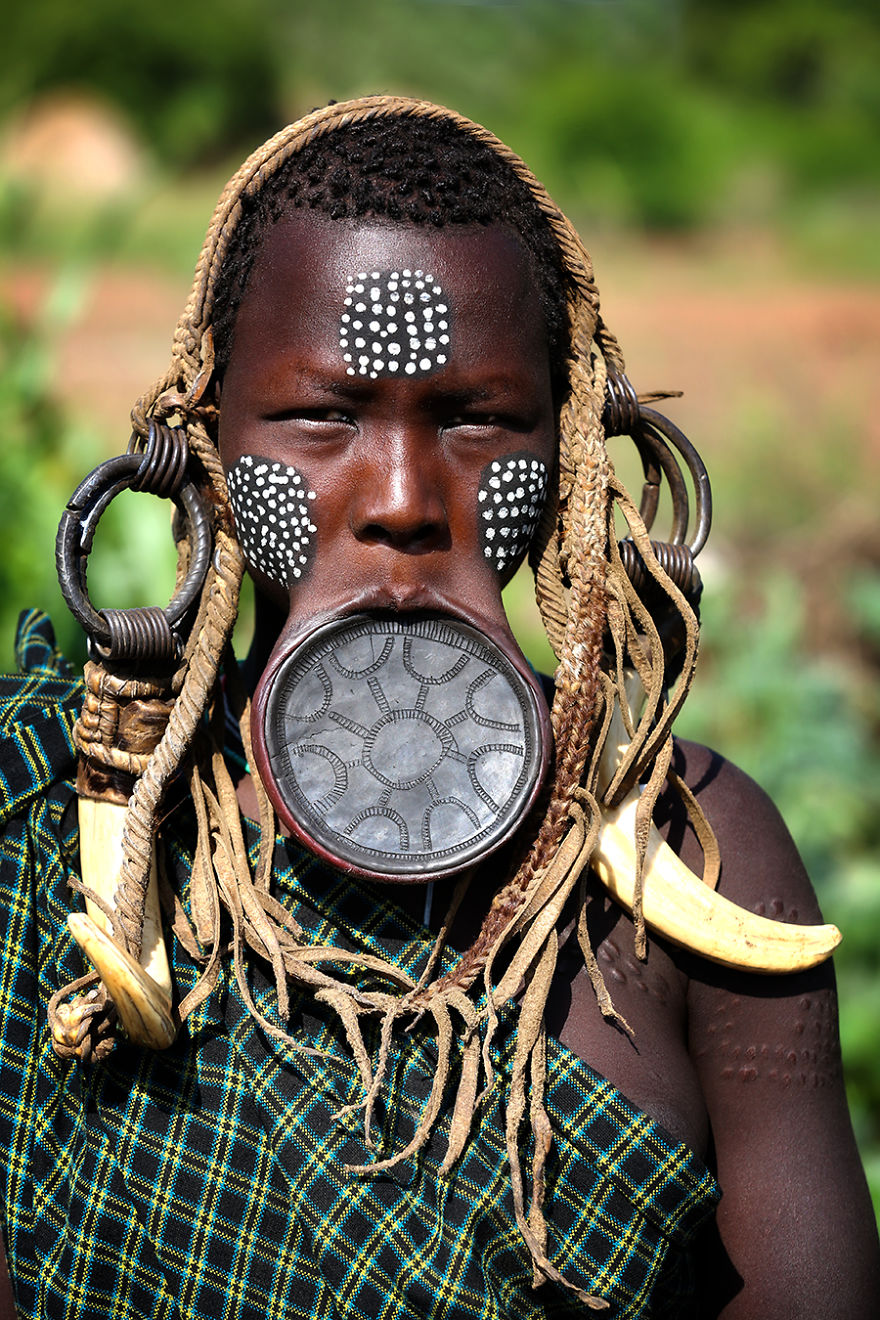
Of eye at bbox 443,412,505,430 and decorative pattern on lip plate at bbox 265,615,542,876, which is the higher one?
eye at bbox 443,412,505,430

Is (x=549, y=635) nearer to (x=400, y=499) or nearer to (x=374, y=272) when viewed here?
(x=400, y=499)

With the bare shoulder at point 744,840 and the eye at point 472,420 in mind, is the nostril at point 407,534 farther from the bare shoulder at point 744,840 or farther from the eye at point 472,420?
the bare shoulder at point 744,840

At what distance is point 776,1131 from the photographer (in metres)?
1.56

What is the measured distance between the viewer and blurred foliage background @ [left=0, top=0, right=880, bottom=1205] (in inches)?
175

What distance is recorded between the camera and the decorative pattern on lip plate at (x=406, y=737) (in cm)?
139

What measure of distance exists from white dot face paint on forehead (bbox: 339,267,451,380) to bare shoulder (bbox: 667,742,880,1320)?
0.65 meters

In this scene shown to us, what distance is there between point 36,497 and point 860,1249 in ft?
10.2

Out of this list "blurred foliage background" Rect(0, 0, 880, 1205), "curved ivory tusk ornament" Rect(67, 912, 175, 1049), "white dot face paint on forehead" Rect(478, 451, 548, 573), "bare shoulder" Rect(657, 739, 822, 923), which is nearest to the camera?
"curved ivory tusk ornament" Rect(67, 912, 175, 1049)

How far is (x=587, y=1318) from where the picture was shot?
1.47 metres

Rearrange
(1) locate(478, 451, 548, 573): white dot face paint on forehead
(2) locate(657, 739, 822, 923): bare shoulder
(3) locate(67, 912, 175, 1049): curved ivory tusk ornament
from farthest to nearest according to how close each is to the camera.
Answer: (2) locate(657, 739, 822, 923): bare shoulder → (1) locate(478, 451, 548, 573): white dot face paint on forehead → (3) locate(67, 912, 175, 1049): curved ivory tusk ornament

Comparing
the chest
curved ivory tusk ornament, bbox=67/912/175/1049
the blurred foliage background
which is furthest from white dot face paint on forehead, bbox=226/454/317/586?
the blurred foliage background

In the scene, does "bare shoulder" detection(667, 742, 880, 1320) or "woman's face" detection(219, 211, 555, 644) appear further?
"bare shoulder" detection(667, 742, 880, 1320)

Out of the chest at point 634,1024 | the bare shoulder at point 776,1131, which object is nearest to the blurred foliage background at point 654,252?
the bare shoulder at point 776,1131

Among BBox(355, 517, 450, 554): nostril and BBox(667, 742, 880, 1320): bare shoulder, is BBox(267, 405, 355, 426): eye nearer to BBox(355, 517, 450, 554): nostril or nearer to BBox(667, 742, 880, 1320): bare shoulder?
BBox(355, 517, 450, 554): nostril
